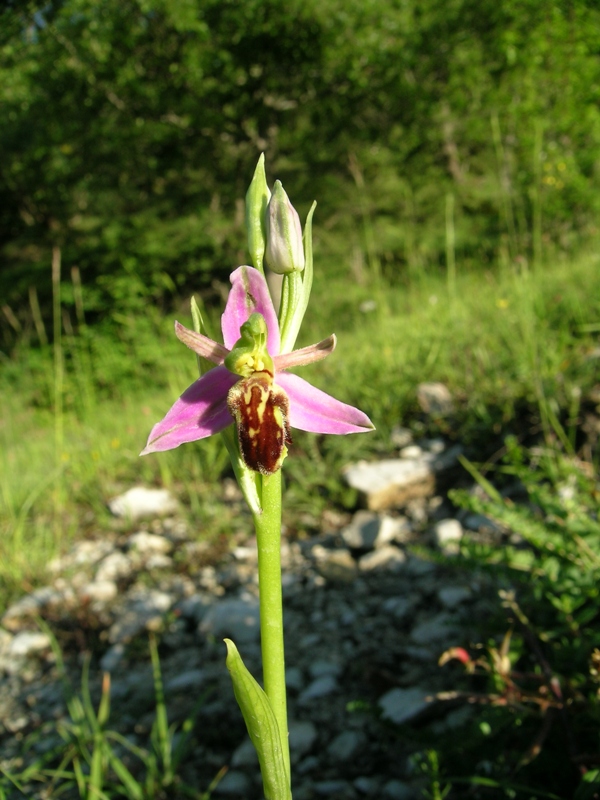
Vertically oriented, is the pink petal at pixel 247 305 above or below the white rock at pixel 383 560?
above

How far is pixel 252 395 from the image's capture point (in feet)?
3.13

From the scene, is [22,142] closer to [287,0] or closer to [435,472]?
[287,0]

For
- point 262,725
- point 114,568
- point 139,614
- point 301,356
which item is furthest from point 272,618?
point 114,568

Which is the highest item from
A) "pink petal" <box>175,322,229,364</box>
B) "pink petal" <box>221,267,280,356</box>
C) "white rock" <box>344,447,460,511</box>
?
"pink petal" <box>221,267,280,356</box>

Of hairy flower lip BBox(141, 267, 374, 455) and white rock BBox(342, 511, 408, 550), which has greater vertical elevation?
hairy flower lip BBox(141, 267, 374, 455)

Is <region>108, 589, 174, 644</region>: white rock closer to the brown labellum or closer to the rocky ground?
the rocky ground

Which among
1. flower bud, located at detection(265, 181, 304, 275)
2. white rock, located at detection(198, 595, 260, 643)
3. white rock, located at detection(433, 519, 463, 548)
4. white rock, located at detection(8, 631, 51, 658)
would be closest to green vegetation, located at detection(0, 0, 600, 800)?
white rock, located at detection(433, 519, 463, 548)

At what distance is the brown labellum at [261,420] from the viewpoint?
0.90 m

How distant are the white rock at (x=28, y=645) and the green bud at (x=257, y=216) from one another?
6.61 feet

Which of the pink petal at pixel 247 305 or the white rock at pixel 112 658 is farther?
the white rock at pixel 112 658

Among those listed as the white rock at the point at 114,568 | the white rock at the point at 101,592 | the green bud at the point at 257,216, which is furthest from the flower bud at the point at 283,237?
the white rock at the point at 114,568

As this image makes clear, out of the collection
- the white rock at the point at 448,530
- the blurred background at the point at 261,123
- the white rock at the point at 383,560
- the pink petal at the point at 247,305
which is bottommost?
the white rock at the point at 383,560

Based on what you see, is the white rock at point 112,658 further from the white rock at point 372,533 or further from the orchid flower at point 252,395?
the orchid flower at point 252,395

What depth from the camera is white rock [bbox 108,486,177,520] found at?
3342 mm
